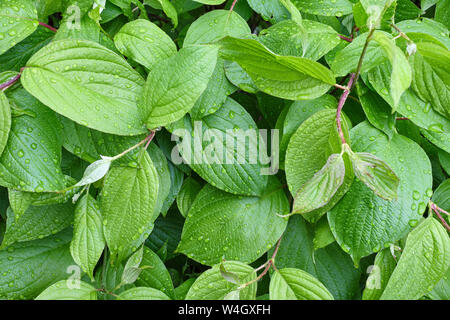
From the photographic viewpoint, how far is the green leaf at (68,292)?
2.10 feet

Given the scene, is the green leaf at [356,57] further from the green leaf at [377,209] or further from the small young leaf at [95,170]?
the small young leaf at [95,170]

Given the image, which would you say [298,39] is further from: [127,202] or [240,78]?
[127,202]

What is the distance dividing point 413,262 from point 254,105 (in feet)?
1.24

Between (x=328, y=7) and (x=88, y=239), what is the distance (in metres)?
0.54

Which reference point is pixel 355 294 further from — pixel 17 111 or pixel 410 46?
pixel 17 111

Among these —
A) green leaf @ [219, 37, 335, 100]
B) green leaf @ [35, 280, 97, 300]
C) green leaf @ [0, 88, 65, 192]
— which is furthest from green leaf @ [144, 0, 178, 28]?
green leaf @ [35, 280, 97, 300]

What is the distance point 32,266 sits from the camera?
730mm

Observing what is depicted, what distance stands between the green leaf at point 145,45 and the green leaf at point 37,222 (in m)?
0.27

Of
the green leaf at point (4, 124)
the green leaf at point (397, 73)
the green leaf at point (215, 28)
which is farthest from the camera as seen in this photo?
the green leaf at point (215, 28)

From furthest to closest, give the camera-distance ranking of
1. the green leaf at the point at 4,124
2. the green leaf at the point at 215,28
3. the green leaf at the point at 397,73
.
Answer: the green leaf at the point at 215,28, the green leaf at the point at 4,124, the green leaf at the point at 397,73

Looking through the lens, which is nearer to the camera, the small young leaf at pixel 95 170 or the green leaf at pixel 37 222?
the small young leaf at pixel 95 170

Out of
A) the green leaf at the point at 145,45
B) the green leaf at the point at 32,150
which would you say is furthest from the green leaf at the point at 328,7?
the green leaf at the point at 32,150
